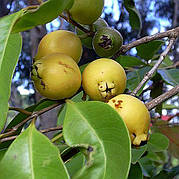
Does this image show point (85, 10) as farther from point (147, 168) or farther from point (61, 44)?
point (147, 168)

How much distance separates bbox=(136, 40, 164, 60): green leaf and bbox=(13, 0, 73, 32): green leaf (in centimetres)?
65

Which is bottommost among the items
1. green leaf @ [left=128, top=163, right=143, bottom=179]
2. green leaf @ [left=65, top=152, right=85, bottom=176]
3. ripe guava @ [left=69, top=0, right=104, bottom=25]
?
green leaf @ [left=128, top=163, right=143, bottom=179]

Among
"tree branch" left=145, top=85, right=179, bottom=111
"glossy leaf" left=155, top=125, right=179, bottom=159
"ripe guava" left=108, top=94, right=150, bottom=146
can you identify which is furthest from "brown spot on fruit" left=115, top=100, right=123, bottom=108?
"glossy leaf" left=155, top=125, right=179, bottom=159

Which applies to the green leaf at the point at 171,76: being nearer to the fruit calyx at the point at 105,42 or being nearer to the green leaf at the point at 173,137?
the fruit calyx at the point at 105,42

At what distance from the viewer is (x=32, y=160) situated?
0.55 meters

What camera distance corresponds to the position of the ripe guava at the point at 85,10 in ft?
2.41

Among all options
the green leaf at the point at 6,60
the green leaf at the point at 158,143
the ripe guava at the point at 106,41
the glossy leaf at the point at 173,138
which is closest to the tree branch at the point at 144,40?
the ripe guava at the point at 106,41

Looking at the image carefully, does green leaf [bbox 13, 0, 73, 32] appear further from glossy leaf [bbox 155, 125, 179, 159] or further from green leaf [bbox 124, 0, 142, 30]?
glossy leaf [bbox 155, 125, 179, 159]

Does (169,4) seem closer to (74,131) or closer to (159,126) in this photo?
(159,126)

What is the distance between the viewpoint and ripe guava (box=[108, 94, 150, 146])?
1.98 ft

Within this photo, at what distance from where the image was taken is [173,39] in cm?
87

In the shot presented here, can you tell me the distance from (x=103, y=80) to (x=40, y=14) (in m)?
0.22

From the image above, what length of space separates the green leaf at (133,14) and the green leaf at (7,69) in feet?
1.61

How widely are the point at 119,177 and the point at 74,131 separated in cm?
14
